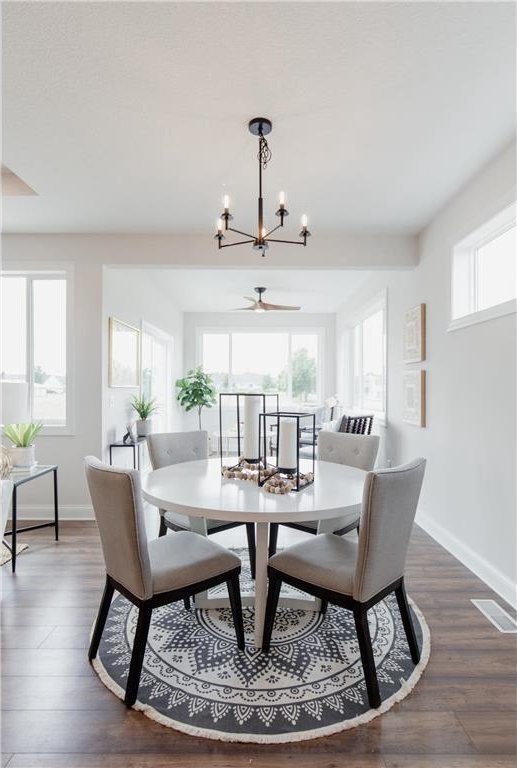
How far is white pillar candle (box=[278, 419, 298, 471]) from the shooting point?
1963 millimetres

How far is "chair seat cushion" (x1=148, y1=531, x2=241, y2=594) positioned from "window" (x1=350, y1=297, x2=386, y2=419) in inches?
132

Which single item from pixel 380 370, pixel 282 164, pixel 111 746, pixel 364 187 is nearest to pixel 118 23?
pixel 282 164

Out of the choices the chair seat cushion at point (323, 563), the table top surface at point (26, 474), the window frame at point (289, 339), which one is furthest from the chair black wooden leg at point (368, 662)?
the window frame at point (289, 339)

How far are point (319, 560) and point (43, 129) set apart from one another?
2.57 m

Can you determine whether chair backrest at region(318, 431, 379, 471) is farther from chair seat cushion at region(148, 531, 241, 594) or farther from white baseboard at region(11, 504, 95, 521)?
white baseboard at region(11, 504, 95, 521)

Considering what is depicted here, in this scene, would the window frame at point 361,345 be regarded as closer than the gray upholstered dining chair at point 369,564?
No

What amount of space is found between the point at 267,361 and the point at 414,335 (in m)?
4.37

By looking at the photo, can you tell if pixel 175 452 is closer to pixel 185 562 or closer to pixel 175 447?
pixel 175 447

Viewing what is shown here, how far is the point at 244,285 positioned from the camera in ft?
18.6

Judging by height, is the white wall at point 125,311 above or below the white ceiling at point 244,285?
below

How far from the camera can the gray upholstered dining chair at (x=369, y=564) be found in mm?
1470

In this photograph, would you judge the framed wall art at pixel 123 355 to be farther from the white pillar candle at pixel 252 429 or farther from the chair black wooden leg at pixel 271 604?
the chair black wooden leg at pixel 271 604

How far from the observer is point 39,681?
1.67m

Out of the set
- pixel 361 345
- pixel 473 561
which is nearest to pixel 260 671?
pixel 473 561
